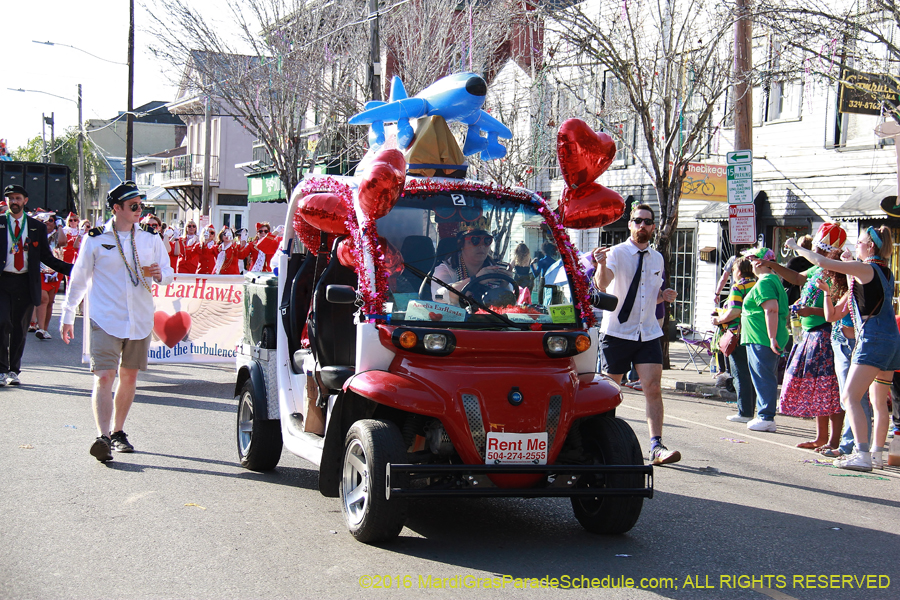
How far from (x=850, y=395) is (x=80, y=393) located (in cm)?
801

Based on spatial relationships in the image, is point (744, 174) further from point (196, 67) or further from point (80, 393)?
point (196, 67)

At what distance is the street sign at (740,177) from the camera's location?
41.1ft

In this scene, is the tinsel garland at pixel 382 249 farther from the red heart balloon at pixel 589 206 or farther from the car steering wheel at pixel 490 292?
the car steering wheel at pixel 490 292

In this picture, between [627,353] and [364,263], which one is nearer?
[364,263]

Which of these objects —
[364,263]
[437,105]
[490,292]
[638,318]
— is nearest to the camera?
[364,263]

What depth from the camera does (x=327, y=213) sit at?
5656 mm

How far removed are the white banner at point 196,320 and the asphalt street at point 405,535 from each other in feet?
12.0

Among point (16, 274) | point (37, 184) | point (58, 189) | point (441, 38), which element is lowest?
point (16, 274)

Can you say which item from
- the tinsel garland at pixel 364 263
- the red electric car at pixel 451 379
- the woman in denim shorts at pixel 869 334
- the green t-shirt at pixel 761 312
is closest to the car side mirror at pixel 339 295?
the red electric car at pixel 451 379

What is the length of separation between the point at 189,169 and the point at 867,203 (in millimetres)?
43942

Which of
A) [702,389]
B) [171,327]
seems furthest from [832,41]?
[171,327]

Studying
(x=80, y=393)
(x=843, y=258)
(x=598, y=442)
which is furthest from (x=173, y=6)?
(x=598, y=442)

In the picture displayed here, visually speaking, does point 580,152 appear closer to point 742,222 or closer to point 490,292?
point 490,292

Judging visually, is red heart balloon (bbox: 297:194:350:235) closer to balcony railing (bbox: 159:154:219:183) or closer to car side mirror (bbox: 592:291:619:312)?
car side mirror (bbox: 592:291:619:312)
